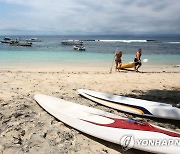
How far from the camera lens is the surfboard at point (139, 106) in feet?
20.3

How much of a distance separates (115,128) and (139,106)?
6.43 ft

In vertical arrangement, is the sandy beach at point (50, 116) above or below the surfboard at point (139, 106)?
below

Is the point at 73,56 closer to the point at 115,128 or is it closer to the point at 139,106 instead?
the point at 139,106

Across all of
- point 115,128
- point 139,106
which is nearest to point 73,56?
point 139,106

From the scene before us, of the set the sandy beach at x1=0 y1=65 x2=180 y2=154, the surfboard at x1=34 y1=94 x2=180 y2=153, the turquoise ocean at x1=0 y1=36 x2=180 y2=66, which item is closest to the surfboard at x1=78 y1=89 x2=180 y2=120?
the sandy beach at x1=0 y1=65 x2=180 y2=154

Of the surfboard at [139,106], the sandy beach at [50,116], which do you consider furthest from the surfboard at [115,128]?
the surfboard at [139,106]

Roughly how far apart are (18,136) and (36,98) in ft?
7.44

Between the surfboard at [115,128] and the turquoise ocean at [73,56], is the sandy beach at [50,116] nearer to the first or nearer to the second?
the surfboard at [115,128]

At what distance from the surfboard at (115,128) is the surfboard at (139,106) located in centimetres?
121

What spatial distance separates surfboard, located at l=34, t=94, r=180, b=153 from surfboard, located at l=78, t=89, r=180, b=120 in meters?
1.21

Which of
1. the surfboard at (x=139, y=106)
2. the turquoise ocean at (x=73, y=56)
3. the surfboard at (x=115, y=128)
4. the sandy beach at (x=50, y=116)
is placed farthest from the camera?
the turquoise ocean at (x=73, y=56)

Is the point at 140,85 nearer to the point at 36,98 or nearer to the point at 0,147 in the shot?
the point at 36,98

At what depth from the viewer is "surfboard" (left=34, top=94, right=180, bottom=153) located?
4.41m

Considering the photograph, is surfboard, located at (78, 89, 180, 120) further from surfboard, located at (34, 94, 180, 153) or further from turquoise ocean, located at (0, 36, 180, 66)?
turquoise ocean, located at (0, 36, 180, 66)
